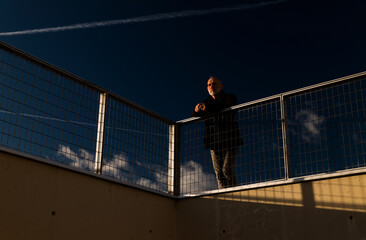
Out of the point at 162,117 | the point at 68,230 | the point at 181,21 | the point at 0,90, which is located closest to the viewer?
the point at 0,90

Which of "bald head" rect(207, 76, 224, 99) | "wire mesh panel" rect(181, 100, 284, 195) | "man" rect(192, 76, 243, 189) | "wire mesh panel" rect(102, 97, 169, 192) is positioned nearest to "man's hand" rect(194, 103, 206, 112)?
"man" rect(192, 76, 243, 189)

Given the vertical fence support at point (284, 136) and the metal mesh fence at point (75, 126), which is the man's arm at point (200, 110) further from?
the vertical fence support at point (284, 136)

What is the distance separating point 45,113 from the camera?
4.34 meters

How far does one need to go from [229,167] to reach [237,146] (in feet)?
0.83

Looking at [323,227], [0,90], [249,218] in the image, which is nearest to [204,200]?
[249,218]

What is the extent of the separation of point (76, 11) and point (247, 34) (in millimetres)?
3978

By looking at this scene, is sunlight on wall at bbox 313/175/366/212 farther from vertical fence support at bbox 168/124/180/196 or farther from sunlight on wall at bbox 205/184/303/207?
vertical fence support at bbox 168/124/180/196

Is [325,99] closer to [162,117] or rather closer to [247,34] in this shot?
[162,117]

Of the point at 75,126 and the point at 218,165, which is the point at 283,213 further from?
the point at 75,126

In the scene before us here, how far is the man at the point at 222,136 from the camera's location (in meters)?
5.39

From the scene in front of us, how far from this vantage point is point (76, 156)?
4.59 meters

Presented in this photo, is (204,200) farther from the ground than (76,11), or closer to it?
closer to it

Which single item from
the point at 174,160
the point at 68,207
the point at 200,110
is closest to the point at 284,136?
the point at 200,110

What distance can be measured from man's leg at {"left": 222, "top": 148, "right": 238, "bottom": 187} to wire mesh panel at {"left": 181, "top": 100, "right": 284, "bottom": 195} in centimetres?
1
